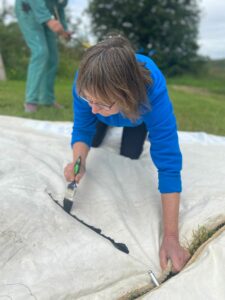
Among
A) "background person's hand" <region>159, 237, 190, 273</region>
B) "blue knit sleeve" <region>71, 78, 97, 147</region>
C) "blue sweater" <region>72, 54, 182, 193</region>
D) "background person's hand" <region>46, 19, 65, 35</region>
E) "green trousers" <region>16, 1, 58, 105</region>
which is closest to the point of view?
"background person's hand" <region>159, 237, 190, 273</region>

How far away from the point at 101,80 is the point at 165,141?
0.38 m

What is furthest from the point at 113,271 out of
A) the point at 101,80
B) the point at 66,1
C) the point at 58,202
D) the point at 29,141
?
the point at 66,1

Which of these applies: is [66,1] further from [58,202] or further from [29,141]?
[58,202]

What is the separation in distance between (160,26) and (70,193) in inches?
512

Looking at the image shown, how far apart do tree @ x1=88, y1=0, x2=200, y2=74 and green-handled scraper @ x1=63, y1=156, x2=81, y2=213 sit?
1240cm

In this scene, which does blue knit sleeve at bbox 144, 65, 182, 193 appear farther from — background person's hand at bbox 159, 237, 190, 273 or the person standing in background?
the person standing in background

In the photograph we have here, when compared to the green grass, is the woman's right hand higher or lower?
higher

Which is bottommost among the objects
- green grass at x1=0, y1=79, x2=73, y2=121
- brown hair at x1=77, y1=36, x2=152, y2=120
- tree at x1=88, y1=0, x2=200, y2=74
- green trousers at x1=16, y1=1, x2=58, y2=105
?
tree at x1=88, y1=0, x2=200, y2=74

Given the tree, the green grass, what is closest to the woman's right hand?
the green grass

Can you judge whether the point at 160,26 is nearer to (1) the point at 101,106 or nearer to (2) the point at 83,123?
(2) the point at 83,123

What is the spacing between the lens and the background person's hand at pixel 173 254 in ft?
4.09

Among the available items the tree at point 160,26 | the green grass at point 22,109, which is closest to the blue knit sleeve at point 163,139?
the green grass at point 22,109

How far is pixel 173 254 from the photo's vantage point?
4.17 feet

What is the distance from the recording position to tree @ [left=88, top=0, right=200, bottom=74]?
1362 centimetres
